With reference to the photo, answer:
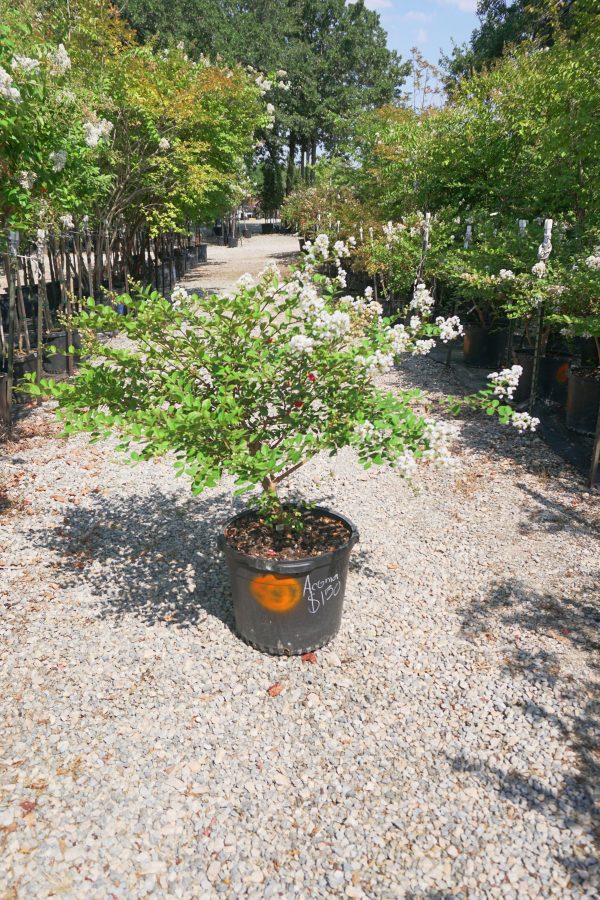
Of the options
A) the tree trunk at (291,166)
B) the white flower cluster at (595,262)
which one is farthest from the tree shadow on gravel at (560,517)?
the tree trunk at (291,166)

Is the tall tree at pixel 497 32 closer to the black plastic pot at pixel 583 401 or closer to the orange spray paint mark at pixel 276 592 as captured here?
the black plastic pot at pixel 583 401

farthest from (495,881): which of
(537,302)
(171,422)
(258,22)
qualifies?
(258,22)

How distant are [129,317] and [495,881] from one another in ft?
9.41

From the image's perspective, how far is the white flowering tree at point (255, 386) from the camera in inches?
114

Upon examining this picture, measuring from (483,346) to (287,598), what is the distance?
7.65 meters

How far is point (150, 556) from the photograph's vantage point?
4.42 metres

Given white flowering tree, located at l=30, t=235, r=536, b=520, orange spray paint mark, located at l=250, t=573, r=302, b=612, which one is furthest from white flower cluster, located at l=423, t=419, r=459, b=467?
orange spray paint mark, located at l=250, t=573, r=302, b=612

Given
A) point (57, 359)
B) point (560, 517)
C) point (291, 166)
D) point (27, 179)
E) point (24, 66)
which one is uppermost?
point (291, 166)

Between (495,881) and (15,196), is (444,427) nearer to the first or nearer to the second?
(495,881)

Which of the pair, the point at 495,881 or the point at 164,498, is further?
the point at 164,498

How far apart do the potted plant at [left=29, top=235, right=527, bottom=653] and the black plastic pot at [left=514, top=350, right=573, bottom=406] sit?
442cm

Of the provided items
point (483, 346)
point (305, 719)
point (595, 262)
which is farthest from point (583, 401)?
point (305, 719)

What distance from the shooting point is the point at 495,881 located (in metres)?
2.20

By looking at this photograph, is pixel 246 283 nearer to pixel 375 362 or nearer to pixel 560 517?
Result: pixel 375 362
